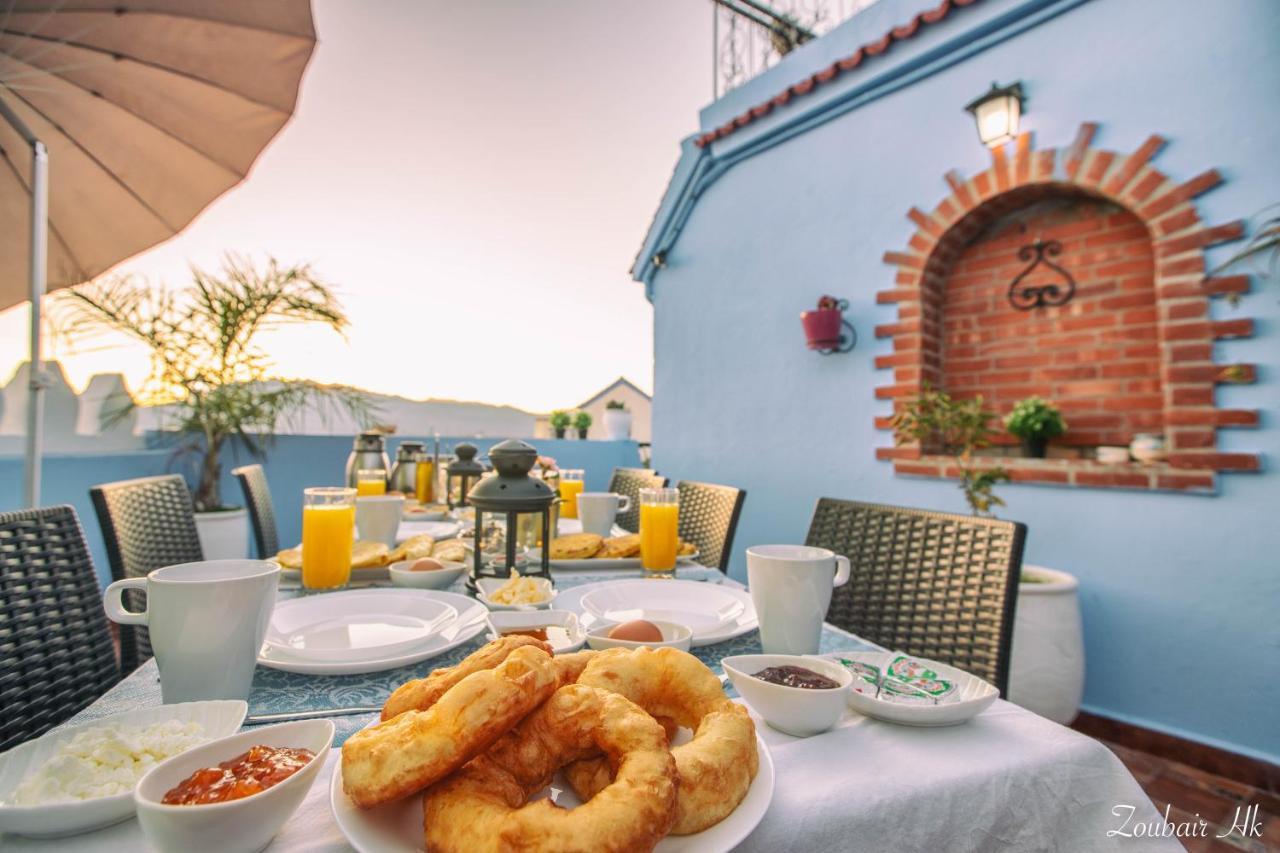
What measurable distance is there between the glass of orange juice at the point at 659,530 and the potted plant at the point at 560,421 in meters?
5.01

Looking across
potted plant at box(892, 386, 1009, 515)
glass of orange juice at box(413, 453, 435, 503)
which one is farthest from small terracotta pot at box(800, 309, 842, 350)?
glass of orange juice at box(413, 453, 435, 503)

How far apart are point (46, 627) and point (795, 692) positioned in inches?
46.4

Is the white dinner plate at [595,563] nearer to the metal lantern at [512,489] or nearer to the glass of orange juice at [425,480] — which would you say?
the metal lantern at [512,489]

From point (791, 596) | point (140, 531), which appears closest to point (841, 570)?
point (791, 596)

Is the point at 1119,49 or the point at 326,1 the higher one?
the point at 326,1

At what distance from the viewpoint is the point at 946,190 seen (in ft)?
9.77

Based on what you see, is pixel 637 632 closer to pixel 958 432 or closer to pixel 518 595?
pixel 518 595

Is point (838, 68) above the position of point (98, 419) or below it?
above

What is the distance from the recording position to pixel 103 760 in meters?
0.50

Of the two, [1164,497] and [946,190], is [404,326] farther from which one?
[1164,497]

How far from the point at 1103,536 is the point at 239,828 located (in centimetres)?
289

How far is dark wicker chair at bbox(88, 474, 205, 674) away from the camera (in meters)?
1.25

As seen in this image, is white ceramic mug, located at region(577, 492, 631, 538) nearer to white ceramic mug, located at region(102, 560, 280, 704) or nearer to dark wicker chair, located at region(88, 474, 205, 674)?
dark wicker chair, located at region(88, 474, 205, 674)

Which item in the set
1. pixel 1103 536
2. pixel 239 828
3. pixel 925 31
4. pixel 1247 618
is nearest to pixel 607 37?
pixel 925 31
